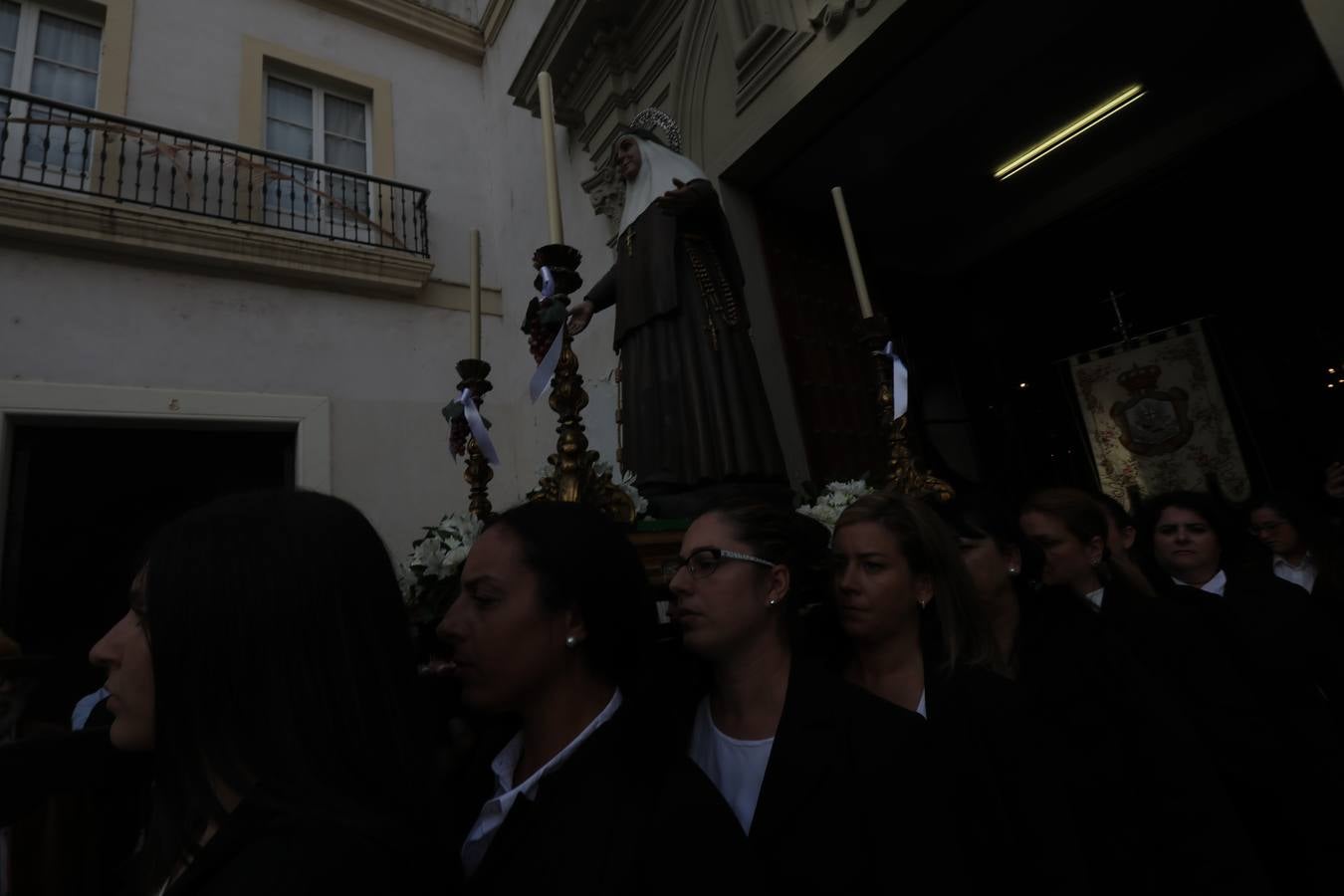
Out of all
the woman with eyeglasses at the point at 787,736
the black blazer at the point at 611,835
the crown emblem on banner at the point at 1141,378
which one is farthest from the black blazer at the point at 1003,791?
the crown emblem on banner at the point at 1141,378

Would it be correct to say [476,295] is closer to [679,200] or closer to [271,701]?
[679,200]

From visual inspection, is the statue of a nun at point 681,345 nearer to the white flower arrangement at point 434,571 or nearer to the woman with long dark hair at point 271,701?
the white flower arrangement at point 434,571

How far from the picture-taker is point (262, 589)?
82 centimetres

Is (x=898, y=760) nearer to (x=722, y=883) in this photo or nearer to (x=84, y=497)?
(x=722, y=883)

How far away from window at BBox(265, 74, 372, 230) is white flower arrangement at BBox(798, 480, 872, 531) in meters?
5.11

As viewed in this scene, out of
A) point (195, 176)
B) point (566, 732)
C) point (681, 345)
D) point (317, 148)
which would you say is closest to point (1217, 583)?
point (681, 345)

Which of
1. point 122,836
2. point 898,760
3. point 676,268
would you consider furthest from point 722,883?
point 676,268

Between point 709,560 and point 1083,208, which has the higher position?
point 1083,208

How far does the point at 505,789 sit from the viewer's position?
119cm

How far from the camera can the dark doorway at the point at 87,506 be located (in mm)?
4398

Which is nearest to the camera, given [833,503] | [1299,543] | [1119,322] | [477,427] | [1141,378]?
[477,427]

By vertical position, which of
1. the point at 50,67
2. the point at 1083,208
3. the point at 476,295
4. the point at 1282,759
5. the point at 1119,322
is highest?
the point at 50,67

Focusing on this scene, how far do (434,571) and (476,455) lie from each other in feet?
2.18

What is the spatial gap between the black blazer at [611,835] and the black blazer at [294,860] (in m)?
0.15
